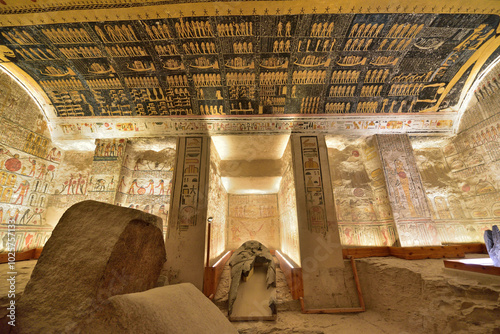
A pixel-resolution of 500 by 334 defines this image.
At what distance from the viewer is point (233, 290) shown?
415 centimetres

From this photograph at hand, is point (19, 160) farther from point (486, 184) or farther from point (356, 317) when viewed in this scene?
point (486, 184)

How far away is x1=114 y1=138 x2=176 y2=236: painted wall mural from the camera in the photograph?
6439 millimetres

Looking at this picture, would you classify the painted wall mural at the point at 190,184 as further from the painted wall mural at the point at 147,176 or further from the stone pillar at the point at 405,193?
the stone pillar at the point at 405,193

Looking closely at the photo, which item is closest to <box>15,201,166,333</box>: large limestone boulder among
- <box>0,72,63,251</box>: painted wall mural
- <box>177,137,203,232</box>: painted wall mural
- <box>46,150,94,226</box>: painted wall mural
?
<box>177,137,203,232</box>: painted wall mural

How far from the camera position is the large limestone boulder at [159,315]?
1.15m

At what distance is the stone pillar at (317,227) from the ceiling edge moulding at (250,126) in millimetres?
651

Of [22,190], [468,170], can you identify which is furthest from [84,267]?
[468,170]

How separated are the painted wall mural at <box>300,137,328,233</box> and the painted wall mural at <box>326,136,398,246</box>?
4.01ft

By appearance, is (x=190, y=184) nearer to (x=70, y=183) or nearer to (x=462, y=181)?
(x=70, y=183)

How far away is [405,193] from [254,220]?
5.48 metres

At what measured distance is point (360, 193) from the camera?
6711mm

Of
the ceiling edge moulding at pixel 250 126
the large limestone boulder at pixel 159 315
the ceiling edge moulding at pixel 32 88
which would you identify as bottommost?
the large limestone boulder at pixel 159 315

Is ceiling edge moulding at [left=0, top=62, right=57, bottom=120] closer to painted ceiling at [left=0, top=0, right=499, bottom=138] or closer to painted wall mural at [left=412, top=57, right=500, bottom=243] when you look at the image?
painted ceiling at [left=0, top=0, right=499, bottom=138]

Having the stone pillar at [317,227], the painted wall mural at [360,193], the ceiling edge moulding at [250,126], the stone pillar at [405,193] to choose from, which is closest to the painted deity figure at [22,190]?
the ceiling edge moulding at [250,126]
